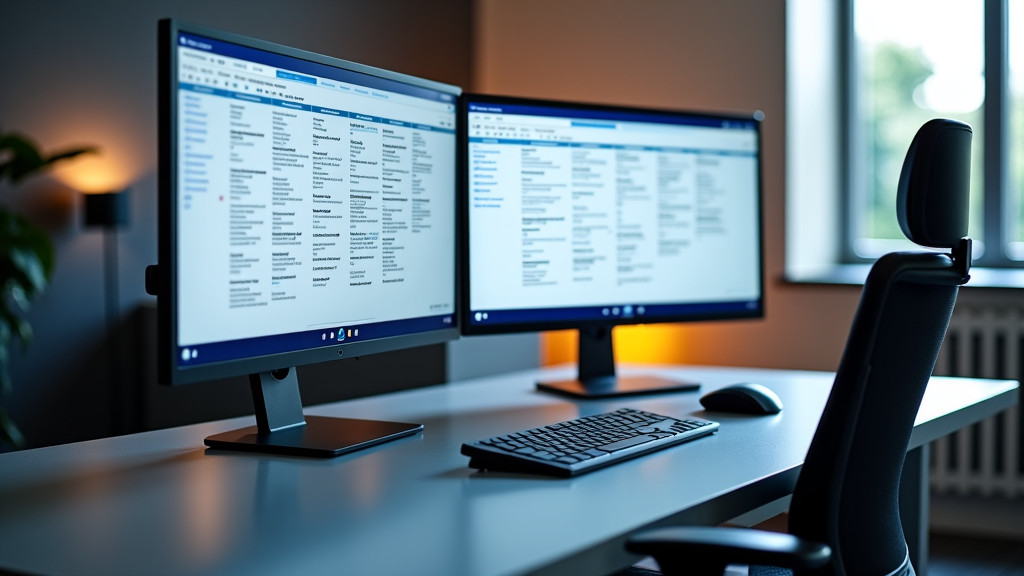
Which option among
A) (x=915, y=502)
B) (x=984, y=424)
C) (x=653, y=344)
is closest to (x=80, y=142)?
(x=653, y=344)

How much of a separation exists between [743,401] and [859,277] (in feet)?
7.15

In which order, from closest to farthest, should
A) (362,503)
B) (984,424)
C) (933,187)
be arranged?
(362,503)
(933,187)
(984,424)

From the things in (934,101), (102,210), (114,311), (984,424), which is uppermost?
(934,101)

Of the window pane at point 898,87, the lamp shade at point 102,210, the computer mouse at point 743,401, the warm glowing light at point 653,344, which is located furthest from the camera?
the warm glowing light at point 653,344

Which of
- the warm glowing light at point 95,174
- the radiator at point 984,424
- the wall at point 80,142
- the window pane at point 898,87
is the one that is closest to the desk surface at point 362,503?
the radiator at point 984,424

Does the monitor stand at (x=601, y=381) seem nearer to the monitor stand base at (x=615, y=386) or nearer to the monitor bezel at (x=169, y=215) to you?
the monitor stand base at (x=615, y=386)

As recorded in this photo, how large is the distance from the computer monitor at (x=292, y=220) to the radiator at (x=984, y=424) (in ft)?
7.59

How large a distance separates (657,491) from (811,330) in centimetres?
272

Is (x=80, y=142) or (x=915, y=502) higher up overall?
(x=80, y=142)

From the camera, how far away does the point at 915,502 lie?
1911mm

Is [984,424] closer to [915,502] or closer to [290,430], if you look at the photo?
[915,502]

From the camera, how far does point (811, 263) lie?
154 inches

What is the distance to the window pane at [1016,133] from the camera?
144 inches

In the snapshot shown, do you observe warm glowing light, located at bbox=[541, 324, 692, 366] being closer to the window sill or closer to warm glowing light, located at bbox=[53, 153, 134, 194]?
the window sill
